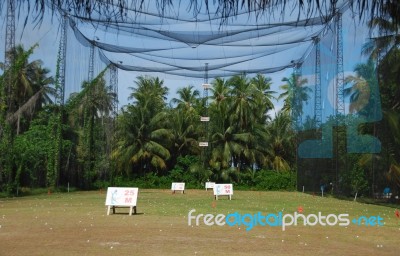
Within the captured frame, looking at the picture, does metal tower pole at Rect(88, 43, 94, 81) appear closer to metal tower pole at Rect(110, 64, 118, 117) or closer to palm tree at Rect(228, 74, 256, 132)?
metal tower pole at Rect(110, 64, 118, 117)

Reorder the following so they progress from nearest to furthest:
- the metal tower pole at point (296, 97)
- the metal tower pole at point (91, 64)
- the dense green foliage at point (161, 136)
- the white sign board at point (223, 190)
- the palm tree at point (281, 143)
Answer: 1. the white sign board at point (223, 190)
2. the dense green foliage at point (161, 136)
3. the metal tower pole at point (91, 64)
4. the metal tower pole at point (296, 97)
5. the palm tree at point (281, 143)

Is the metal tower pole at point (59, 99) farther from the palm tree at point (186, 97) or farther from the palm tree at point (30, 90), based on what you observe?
the palm tree at point (186, 97)

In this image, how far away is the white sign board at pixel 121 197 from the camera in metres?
14.5

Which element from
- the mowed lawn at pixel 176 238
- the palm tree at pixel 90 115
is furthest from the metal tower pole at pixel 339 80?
the palm tree at pixel 90 115

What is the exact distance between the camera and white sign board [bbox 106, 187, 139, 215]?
47.6ft

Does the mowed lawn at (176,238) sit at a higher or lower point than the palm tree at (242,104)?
lower

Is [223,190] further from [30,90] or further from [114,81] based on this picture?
[30,90]

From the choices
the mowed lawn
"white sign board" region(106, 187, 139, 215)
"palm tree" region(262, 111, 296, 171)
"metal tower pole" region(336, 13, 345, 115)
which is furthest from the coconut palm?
the mowed lawn

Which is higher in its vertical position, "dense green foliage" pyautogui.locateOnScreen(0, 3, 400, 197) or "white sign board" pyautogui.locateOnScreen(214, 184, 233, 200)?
"dense green foliage" pyautogui.locateOnScreen(0, 3, 400, 197)

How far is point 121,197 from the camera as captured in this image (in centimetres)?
1469

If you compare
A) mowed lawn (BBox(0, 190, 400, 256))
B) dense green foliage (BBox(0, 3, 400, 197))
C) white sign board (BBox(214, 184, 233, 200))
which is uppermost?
dense green foliage (BBox(0, 3, 400, 197))

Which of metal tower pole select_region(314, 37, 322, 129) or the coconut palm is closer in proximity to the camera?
metal tower pole select_region(314, 37, 322, 129)

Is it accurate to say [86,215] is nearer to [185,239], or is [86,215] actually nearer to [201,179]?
[185,239]

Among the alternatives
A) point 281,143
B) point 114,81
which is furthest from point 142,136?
point 281,143
